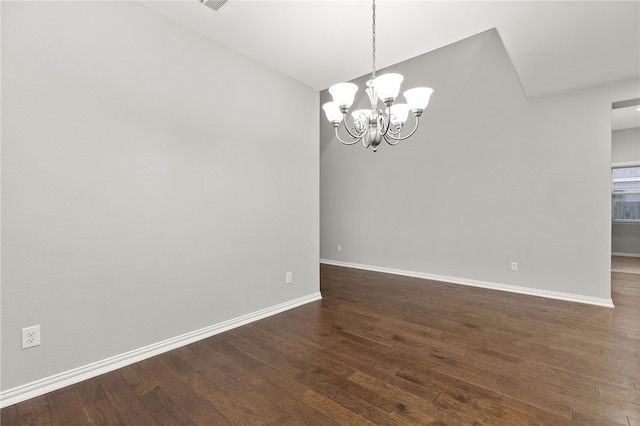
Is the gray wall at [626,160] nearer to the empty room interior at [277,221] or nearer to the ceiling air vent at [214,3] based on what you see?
the empty room interior at [277,221]

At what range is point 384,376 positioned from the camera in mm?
2014

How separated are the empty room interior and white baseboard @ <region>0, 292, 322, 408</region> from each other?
1cm

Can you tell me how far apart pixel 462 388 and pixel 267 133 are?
9.24 feet

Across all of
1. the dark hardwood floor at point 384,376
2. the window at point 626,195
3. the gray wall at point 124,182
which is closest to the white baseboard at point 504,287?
the dark hardwood floor at point 384,376

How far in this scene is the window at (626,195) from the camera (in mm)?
6887

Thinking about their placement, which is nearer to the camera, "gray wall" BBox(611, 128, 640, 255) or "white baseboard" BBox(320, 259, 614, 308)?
"white baseboard" BBox(320, 259, 614, 308)

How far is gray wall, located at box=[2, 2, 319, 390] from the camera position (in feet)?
5.83

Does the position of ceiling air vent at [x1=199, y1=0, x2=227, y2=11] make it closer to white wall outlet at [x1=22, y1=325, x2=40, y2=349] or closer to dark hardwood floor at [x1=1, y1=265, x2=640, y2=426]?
white wall outlet at [x1=22, y1=325, x2=40, y2=349]

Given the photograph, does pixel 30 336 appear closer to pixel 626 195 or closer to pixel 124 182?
pixel 124 182

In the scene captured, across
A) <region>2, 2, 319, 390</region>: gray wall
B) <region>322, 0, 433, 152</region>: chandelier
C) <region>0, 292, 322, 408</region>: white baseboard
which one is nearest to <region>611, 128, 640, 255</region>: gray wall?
<region>322, 0, 433, 152</region>: chandelier

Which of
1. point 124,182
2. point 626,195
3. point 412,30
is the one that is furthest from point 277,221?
point 626,195

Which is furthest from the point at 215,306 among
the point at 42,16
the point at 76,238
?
the point at 42,16

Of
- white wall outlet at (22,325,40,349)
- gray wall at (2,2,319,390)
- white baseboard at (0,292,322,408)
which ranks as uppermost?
gray wall at (2,2,319,390)

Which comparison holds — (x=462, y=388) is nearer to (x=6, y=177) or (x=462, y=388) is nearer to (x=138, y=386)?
(x=138, y=386)
